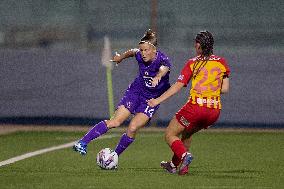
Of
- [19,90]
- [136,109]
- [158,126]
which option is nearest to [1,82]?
[19,90]

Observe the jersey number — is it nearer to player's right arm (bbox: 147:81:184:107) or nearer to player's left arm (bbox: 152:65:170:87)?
player's right arm (bbox: 147:81:184:107)

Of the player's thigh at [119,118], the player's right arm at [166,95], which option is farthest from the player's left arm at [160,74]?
the player's thigh at [119,118]

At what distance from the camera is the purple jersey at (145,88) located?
1451cm

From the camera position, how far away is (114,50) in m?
23.2

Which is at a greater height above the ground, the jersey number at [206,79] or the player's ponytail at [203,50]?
the player's ponytail at [203,50]

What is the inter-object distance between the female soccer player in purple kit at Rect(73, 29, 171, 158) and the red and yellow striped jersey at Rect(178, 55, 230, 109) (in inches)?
39.8

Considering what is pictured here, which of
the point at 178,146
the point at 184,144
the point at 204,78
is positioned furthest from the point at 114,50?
the point at 178,146

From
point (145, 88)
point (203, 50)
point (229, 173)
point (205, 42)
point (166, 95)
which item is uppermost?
point (205, 42)

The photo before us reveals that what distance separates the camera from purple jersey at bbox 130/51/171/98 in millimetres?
14508

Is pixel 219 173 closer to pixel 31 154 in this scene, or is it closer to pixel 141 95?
A: pixel 141 95

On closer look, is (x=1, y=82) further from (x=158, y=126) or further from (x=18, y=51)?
(x=158, y=126)

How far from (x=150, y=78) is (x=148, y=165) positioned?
4.00 ft

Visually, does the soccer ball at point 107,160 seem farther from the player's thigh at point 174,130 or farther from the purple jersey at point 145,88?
the player's thigh at point 174,130

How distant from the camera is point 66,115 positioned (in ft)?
77.3
